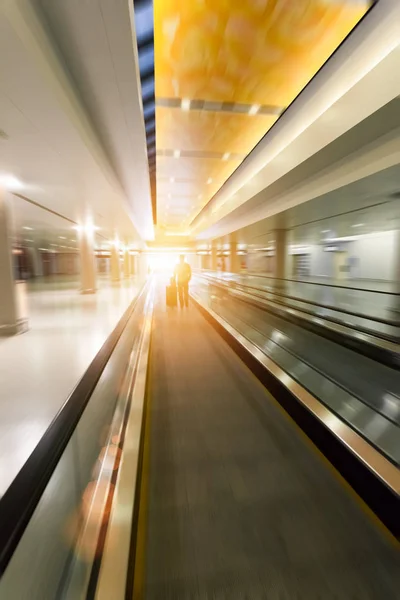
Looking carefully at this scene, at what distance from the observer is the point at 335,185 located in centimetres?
575

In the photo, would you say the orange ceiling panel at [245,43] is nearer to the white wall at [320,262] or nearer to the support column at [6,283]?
the support column at [6,283]

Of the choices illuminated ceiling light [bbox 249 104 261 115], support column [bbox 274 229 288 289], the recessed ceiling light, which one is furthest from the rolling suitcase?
illuminated ceiling light [bbox 249 104 261 115]

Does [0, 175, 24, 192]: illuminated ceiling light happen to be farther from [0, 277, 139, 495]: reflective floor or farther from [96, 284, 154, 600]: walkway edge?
[96, 284, 154, 600]: walkway edge

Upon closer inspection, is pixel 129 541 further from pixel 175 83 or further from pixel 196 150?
pixel 196 150

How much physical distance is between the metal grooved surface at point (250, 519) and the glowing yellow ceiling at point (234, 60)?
15.1 feet

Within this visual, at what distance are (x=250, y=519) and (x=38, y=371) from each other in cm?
310

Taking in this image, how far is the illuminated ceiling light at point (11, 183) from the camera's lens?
4.88 m

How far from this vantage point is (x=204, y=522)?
79.7 inches

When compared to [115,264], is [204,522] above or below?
below

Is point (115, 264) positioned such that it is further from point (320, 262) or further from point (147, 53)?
point (147, 53)

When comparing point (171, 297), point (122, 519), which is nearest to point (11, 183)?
point (122, 519)

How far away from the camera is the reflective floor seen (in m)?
2.31

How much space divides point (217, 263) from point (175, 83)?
2401 centimetres

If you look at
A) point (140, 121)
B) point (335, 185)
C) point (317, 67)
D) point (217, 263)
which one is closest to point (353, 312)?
point (335, 185)
